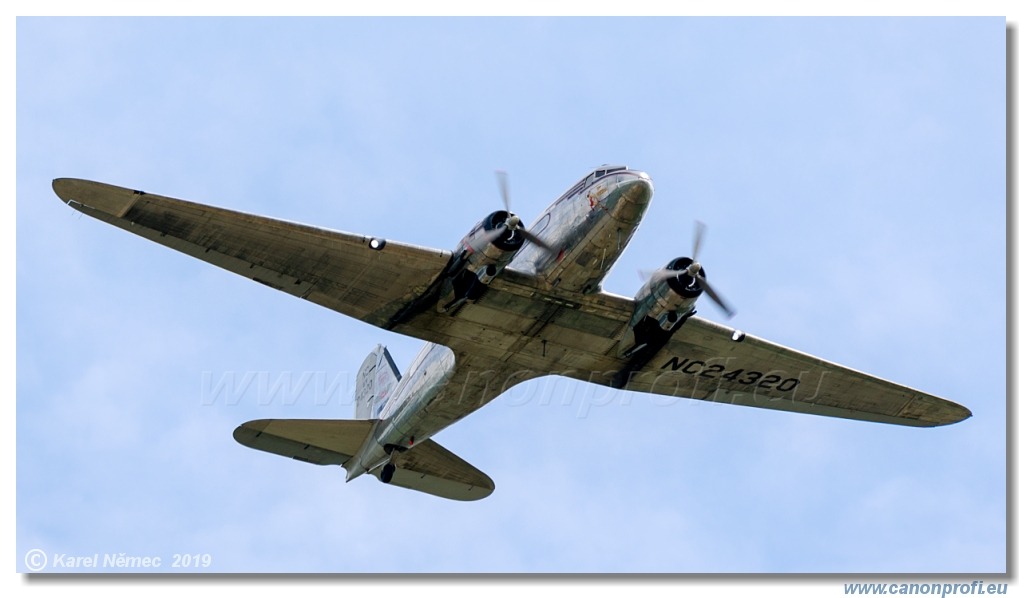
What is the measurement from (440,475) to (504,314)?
1005cm

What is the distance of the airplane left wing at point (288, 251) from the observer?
32000mm

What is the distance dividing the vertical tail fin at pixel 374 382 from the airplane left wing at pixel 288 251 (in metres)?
9.93

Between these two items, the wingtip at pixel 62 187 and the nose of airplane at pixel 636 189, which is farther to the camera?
the nose of airplane at pixel 636 189

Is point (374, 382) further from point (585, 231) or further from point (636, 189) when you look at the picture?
point (636, 189)

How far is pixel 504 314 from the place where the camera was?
35094mm

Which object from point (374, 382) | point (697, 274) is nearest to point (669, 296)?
point (697, 274)

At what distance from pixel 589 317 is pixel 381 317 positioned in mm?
5513

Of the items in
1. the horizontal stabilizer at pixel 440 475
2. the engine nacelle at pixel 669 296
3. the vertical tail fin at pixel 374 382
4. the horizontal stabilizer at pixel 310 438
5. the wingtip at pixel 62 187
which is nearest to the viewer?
the wingtip at pixel 62 187

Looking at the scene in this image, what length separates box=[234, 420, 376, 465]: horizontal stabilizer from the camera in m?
40.2

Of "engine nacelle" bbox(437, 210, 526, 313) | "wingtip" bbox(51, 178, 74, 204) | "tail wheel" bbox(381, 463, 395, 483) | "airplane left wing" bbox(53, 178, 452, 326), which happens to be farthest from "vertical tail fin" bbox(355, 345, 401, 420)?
"wingtip" bbox(51, 178, 74, 204)

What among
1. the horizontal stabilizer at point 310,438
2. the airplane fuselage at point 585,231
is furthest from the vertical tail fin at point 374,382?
the airplane fuselage at point 585,231

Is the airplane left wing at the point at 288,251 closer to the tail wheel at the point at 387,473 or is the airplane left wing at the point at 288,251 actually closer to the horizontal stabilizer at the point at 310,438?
the horizontal stabilizer at the point at 310,438

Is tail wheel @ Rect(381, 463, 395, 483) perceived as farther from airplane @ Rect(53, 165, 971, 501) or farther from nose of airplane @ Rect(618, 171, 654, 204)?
nose of airplane @ Rect(618, 171, 654, 204)

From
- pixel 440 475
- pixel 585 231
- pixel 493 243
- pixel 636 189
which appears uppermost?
pixel 636 189
